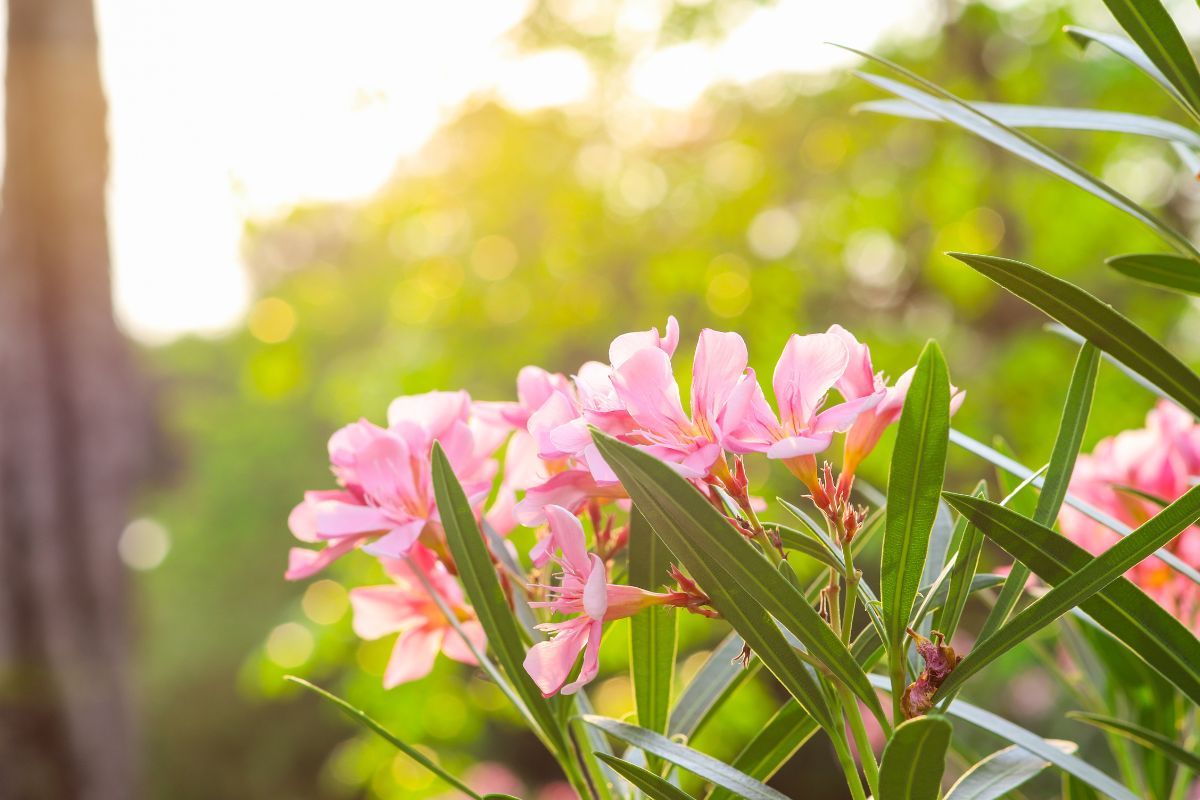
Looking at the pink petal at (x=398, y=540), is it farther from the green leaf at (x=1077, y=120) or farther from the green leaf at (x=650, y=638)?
the green leaf at (x=1077, y=120)

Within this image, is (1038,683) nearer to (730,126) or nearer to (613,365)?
(730,126)

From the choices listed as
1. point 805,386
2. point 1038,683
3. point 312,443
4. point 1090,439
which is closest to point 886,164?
point 1090,439

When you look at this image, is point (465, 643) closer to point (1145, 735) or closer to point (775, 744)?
point (775, 744)

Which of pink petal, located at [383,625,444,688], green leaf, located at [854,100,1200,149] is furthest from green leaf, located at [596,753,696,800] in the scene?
green leaf, located at [854,100,1200,149]

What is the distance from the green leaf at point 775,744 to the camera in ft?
1.49

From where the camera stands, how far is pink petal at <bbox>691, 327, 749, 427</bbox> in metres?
0.37

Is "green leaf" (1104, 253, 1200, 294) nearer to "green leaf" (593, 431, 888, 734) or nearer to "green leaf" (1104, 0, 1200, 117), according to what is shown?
"green leaf" (1104, 0, 1200, 117)

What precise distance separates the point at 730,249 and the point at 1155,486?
2.85m

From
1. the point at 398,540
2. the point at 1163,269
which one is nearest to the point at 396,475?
the point at 398,540

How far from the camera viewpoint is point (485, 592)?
43 cm

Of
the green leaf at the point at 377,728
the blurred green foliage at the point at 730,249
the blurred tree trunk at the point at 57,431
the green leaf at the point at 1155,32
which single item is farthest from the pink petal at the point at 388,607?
the blurred tree trunk at the point at 57,431

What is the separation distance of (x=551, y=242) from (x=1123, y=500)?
2929mm

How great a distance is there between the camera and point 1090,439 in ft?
8.32

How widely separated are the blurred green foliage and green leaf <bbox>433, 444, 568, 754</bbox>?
6.67ft
